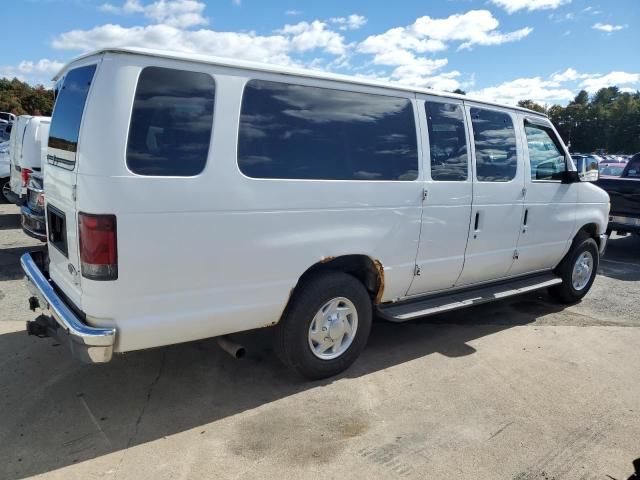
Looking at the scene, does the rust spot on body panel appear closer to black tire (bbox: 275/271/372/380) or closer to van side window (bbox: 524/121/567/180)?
black tire (bbox: 275/271/372/380)

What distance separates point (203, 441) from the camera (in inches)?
124

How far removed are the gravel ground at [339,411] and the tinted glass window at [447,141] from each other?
167cm

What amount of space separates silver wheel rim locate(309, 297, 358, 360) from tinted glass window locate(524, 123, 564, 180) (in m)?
2.67

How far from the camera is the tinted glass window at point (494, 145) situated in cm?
472

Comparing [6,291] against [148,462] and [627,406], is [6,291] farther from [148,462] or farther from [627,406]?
[627,406]

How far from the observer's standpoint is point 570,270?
238 inches

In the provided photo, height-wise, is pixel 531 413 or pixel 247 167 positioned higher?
pixel 247 167

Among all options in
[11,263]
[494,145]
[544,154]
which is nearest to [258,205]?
[494,145]

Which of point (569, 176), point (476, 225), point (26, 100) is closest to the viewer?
point (476, 225)

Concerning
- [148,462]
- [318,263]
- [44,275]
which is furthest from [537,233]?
[44,275]

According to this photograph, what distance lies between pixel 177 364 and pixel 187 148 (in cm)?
202

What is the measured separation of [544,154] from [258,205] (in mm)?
3668

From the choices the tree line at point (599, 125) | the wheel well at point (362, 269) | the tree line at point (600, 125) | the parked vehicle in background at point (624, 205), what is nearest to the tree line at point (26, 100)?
the parked vehicle in background at point (624, 205)

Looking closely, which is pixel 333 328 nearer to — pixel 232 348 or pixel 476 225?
pixel 232 348
